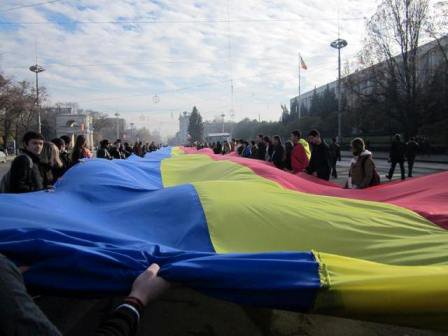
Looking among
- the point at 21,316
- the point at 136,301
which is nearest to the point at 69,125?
the point at 136,301

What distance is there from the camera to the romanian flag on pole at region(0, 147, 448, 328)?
2.57 m

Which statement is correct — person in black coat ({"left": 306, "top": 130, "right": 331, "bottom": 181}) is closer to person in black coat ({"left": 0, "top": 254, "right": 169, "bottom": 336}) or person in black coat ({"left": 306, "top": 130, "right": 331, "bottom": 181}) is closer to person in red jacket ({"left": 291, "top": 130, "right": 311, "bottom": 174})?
person in red jacket ({"left": 291, "top": 130, "right": 311, "bottom": 174})

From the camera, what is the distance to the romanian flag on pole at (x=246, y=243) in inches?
101

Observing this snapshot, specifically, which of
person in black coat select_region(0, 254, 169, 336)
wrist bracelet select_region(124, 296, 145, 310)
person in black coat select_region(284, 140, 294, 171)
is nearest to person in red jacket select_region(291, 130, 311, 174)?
person in black coat select_region(284, 140, 294, 171)

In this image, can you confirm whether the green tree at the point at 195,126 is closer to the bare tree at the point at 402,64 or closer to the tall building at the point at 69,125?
the tall building at the point at 69,125

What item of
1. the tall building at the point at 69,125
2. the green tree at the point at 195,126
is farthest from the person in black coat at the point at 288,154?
the green tree at the point at 195,126

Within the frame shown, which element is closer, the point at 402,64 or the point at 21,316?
the point at 21,316

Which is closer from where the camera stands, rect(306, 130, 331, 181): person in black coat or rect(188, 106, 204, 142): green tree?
rect(306, 130, 331, 181): person in black coat

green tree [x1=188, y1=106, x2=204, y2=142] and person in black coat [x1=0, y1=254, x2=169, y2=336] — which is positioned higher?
green tree [x1=188, y1=106, x2=204, y2=142]

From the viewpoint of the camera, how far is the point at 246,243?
3646 millimetres

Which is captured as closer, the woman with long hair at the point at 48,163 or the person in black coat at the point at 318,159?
the woman with long hair at the point at 48,163

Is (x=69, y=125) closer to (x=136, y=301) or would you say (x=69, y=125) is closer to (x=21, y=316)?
(x=136, y=301)

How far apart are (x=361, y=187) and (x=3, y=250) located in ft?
18.4

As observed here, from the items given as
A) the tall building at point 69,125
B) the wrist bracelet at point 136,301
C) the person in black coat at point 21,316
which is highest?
the tall building at point 69,125
